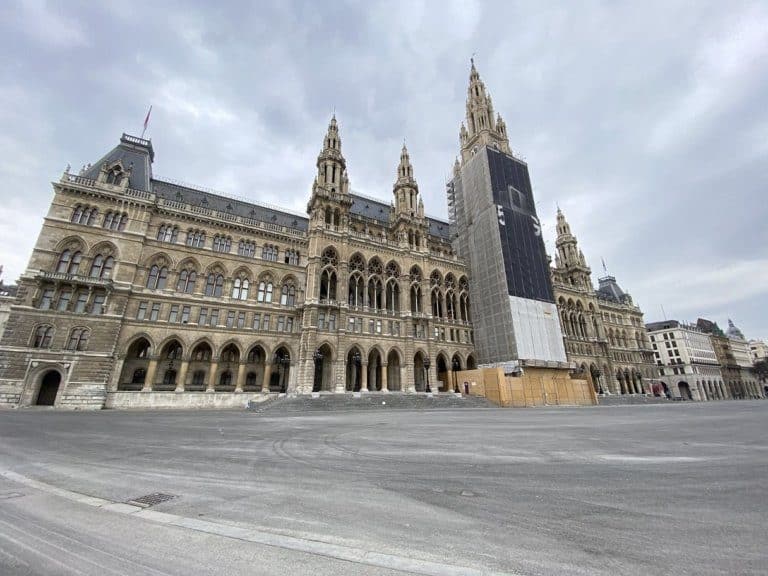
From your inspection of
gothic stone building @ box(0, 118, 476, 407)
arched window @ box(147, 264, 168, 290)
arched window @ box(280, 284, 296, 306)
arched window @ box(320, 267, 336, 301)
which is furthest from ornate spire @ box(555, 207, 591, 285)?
arched window @ box(147, 264, 168, 290)

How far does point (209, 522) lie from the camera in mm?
3689

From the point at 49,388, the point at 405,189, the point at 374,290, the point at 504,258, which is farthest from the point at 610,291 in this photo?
the point at 49,388

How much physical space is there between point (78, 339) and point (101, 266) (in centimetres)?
692

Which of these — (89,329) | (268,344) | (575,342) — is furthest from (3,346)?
(575,342)

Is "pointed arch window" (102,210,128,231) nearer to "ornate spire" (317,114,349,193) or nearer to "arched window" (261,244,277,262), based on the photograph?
"arched window" (261,244,277,262)

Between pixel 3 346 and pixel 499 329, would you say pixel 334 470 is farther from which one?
pixel 499 329

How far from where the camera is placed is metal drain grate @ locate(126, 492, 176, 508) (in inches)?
173

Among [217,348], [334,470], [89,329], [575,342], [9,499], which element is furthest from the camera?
[575,342]

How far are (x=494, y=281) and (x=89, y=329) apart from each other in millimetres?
42614

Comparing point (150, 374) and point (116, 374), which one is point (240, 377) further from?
point (116, 374)

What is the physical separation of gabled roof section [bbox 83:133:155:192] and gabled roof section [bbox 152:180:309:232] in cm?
155

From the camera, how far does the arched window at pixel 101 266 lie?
30.2m

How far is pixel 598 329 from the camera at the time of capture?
186 ft

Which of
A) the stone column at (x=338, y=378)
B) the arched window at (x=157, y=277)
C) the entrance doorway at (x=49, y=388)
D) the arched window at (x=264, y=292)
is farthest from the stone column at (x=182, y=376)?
the stone column at (x=338, y=378)
